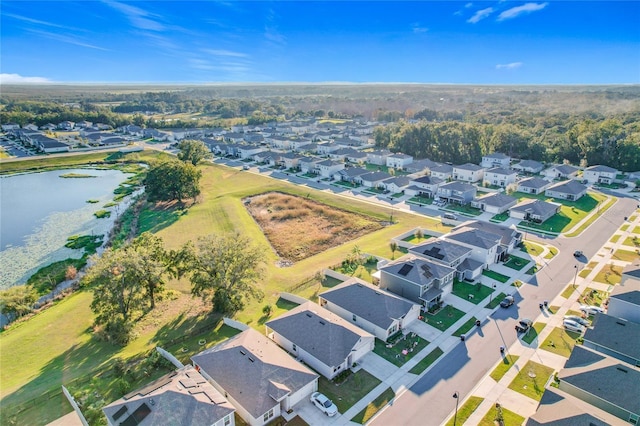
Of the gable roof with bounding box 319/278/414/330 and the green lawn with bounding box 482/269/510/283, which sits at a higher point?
the gable roof with bounding box 319/278/414/330

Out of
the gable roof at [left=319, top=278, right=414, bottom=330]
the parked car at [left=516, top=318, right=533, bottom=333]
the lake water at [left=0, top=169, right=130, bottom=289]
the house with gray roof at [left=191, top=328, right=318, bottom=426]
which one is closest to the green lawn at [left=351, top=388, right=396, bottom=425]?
the house with gray roof at [left=191, top=328, right=318, bottom=426]

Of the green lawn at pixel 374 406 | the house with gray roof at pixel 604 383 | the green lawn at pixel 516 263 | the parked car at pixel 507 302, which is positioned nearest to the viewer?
the house with gray roof at pixel 604 383

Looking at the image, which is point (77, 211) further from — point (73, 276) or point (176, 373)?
point (176, 373)

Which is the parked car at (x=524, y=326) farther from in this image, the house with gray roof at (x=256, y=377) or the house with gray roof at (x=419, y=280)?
the house with gray roof at (x=256, y=377)

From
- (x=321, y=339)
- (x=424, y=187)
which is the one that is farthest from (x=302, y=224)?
(x=321, y=339)

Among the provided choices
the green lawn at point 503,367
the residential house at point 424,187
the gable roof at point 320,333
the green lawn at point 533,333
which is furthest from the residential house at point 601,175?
the gable roof at point 320,333

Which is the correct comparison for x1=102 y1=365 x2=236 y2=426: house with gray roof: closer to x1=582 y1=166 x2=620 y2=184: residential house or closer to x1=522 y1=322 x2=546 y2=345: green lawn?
x1=522 y1=322 x2=546 y2=345: green lawn
